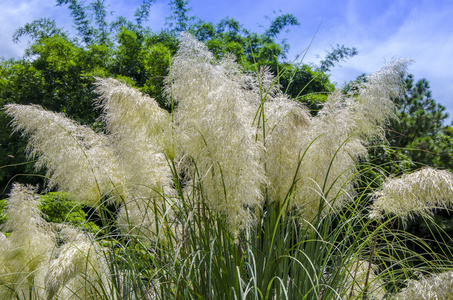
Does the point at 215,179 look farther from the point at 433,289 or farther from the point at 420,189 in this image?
the point at 433,289

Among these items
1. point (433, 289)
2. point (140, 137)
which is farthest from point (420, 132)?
point (140, 137)

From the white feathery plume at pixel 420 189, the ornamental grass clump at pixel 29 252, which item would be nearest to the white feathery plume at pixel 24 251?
the ornamental grass clump at pixel 29 252

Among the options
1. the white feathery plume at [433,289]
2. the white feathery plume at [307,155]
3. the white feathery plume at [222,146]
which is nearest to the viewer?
the white feathery plume at [222,146]

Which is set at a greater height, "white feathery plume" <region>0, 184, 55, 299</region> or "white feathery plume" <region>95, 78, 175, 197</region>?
"white feathery plume" <region>95, 78, 175, 197</region>

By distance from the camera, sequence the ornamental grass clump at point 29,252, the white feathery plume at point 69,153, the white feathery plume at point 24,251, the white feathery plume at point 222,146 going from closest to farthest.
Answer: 1. the white feathery plume at point 222,146
2. the white feathery plume at point 69,153
3. the ornamental grass clump at point 29,252
4. the white feathery plume at point 24,251

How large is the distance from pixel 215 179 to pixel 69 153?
4.15 ft

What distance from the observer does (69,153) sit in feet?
11.0

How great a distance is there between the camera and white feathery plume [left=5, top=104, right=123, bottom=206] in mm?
3320

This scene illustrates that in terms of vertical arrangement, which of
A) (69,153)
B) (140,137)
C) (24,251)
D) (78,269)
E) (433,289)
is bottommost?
(24,251)

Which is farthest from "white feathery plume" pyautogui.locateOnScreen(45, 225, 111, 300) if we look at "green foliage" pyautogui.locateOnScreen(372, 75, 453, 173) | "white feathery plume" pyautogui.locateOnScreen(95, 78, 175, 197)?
"green foliage" pyautogui.locateOnScreen(372, 75, 453, 173)

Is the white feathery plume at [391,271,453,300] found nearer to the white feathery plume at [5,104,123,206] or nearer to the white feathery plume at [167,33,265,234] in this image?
the white feathery plume at [167,33,265,234]

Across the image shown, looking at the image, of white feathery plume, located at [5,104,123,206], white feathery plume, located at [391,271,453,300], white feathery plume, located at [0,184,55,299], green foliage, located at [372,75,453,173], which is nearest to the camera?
white feathery plume, located at [391,271,453,300]

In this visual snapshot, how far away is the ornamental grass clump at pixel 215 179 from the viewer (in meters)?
2.69

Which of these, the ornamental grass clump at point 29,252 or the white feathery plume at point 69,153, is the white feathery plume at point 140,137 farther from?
the ornamental grass clump at point 29,252
